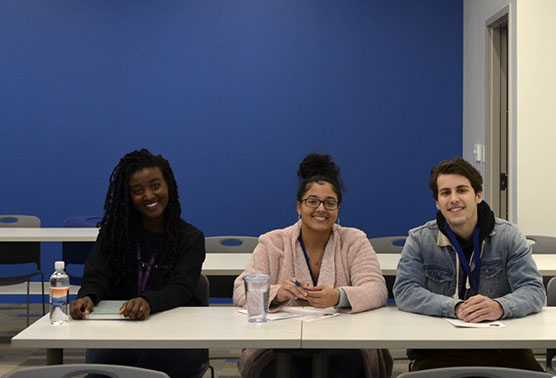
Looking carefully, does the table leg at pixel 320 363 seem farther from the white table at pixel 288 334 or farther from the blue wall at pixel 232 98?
the blue wall at pixel 232 98

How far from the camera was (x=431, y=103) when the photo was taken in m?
6.32

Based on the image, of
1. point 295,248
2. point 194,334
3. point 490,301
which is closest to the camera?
point 194,334

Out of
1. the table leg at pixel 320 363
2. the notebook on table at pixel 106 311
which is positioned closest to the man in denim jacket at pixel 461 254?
the table leg at pixel 320 363

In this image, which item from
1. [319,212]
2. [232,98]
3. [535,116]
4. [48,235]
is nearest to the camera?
[319,212]

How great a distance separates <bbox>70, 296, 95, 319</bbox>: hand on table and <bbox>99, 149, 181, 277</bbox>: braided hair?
0.27 metres

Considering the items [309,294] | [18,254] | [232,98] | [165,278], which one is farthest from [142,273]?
[232,98]

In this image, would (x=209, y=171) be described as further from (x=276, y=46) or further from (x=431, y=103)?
(x=431, y=103)

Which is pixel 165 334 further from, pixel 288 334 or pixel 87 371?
pixel 87 371

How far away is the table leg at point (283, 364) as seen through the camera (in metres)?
2.39

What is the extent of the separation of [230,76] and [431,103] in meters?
1.73

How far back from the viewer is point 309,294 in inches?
107

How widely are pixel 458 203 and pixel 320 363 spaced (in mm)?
852

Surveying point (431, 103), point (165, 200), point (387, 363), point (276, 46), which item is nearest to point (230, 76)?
point (276, 46)

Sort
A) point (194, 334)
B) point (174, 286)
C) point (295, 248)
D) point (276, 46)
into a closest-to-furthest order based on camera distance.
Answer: point (194, 334) → point (174, 286) → point (295, 248) → point (276, 46)
